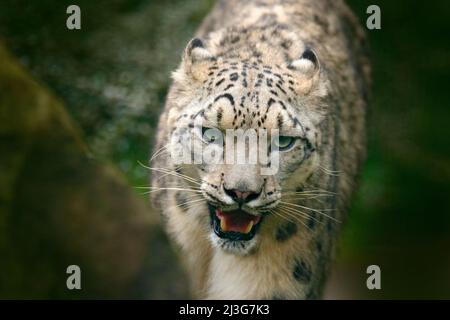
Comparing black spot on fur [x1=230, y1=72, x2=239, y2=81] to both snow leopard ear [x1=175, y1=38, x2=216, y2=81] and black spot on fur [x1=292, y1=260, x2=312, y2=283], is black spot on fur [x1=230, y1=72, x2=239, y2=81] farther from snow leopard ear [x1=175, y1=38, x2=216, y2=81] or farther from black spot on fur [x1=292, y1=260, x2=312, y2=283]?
black spot on fur [x1=292, y1=260, x2=312, y2=283]

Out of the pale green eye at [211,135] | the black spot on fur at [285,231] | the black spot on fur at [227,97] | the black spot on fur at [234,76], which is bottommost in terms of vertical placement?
the black spot on fur at [285,231]

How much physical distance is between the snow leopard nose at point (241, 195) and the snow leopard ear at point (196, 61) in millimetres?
1133

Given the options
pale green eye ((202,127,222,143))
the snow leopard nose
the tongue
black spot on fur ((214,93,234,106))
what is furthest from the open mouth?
black spot on fur ((214,93,234,106))

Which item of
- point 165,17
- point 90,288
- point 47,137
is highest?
point 165,17

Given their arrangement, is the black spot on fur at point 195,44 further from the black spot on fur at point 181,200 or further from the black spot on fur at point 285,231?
the black spot on fur at point 285,231

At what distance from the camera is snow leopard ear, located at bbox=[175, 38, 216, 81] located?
7391 millimetres

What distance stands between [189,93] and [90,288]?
1.85m

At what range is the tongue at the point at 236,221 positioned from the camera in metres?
7.08

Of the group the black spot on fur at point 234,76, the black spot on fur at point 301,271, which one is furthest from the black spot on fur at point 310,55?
the black spot on fur at point 301,271

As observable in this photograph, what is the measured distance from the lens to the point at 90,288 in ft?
21.7

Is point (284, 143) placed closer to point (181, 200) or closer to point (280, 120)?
point (280, 120)

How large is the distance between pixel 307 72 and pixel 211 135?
1.06 m

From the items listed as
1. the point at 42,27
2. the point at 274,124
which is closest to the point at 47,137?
the point at 274,124

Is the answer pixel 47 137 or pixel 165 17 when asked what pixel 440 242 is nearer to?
pixel 165 17
